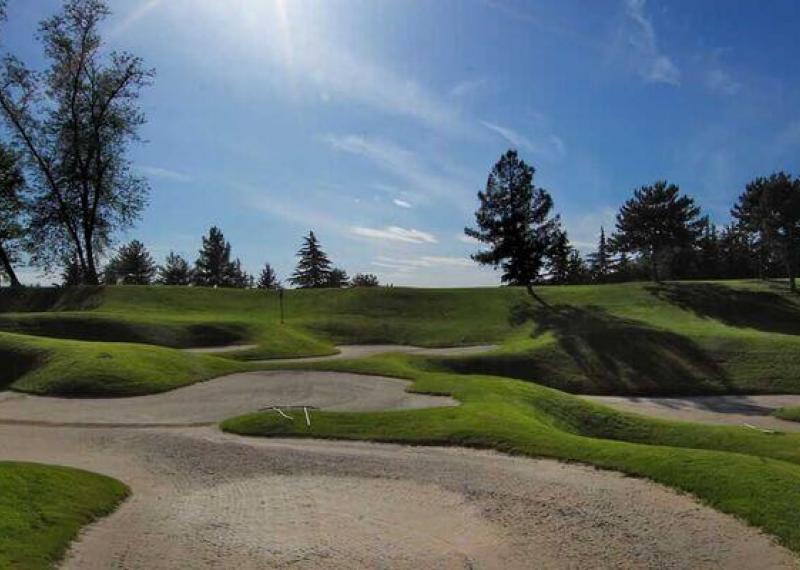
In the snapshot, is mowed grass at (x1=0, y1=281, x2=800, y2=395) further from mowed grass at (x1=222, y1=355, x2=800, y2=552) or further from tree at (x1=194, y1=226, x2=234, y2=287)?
tree at (x1=194, y1=226, x2=234, y2=287)

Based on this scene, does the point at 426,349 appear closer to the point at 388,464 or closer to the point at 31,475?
the point at 388,464

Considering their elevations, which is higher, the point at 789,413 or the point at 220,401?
the point at 220,401

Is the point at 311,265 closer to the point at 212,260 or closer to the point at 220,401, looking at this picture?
the point at 212,260

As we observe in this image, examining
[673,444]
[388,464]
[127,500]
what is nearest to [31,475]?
[127,500]

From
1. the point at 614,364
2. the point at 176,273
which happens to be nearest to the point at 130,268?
the point at 176,273

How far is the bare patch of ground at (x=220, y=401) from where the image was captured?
1708 cm

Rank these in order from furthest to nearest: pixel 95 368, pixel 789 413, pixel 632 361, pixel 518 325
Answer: pixel 518 325, pixel 632 361, pixel 789 413, pixel 95 368

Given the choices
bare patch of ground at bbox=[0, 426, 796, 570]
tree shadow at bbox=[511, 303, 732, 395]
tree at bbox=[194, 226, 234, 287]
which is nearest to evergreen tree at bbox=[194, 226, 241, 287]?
tree at bbox=[194, 226, 234, 287]

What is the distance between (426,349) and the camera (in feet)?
130

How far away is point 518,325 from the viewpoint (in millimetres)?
45438

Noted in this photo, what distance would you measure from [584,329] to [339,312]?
54.9ft

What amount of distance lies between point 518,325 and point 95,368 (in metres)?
29.7

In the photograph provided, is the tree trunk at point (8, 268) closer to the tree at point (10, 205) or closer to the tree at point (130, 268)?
the tree at point (10, 205)

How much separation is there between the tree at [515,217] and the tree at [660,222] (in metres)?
10.5
